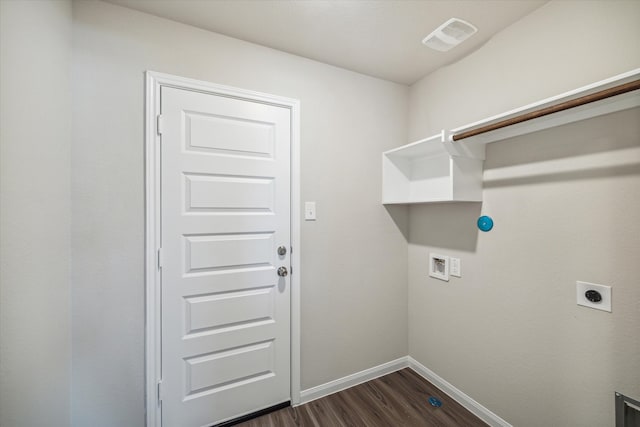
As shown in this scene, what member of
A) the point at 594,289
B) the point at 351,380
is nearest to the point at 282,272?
the point at 351,380

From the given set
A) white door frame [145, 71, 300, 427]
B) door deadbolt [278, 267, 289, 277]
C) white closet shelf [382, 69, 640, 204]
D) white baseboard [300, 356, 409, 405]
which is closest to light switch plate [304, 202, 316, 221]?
door deadbolt [278, 267, 289, 277]

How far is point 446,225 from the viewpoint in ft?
6.13

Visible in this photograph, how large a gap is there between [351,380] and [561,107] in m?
2.12

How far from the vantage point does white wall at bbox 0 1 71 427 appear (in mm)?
861

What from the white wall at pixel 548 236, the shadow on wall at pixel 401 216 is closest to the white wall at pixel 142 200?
the shadow on wall at pixel 401 216

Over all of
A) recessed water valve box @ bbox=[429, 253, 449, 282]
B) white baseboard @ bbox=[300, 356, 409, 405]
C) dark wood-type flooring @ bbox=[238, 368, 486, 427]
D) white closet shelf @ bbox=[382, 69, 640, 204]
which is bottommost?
dark wood-type flooring @ bbox=[238, 368, 486, 427]

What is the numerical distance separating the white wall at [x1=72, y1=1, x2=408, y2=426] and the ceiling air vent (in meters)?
0.57

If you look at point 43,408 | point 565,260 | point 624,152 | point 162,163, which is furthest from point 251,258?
point 624,152

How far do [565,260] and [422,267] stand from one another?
93 centimetres

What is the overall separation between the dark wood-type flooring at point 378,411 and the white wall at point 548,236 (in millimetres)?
179

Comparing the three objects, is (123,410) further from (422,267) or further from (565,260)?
(565,260)

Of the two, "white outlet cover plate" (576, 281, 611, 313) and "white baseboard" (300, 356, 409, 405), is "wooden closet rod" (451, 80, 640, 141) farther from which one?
"white baseboard" (300, 356, 409, 405)

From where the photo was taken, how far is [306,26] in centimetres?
151

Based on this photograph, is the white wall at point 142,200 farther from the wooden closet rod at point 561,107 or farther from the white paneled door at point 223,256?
the wooden closet rod at point 561,107
